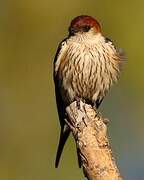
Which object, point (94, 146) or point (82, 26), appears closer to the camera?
point (94, 146)

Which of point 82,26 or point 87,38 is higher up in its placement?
point 82,26

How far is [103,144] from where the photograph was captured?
24.6 ft

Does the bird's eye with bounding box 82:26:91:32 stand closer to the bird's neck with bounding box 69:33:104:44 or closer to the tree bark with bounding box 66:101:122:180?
the bird's neck with bounding box 69:33:104:44

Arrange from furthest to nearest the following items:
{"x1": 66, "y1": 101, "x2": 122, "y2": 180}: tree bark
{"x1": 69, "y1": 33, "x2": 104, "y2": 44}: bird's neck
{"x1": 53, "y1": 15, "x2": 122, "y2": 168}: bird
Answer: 1. {"x1": 69, "y1": 33, "x2": 104, "y2": 44}: bird's neck
2. {"x1": 53, "y1": 15, "x2": 122, "y2": 168}: bird
3. {"x1": 66, "y1": 101, "x2": 122, "y2": 180}: tree bark

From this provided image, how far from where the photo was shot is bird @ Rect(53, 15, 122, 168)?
10.1m

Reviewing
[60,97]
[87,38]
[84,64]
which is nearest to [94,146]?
[84,64]

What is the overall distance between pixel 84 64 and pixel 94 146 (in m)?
2.62

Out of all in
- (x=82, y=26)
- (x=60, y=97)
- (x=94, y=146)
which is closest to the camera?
(x=94, y=146)

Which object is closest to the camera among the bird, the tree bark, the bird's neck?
the tree bark

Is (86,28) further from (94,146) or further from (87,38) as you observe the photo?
(94,146)

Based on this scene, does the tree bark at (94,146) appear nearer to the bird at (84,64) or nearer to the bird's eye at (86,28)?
the bird at (84,64)

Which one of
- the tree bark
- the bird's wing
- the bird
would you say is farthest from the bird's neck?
the tree bark

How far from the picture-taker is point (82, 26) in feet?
33.5

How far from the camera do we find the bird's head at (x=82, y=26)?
33.4ft
